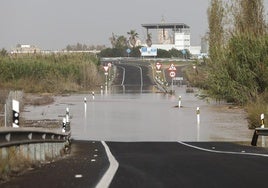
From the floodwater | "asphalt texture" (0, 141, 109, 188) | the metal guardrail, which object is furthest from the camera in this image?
the floodwater

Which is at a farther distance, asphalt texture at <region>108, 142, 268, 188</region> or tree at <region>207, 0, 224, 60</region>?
tree at <region>207, 0, 224, 60</region>

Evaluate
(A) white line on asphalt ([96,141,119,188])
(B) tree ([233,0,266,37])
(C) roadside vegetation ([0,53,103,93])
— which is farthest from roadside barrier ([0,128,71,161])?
(C) roadside vegetation ([0,53,103,93])

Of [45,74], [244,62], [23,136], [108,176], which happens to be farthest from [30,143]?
[45,74]

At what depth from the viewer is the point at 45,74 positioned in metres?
74.6

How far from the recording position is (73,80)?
7844cm

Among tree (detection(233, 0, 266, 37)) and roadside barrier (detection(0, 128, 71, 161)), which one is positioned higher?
tree (detection(233, 0, 266, 37))

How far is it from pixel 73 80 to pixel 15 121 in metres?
63.6

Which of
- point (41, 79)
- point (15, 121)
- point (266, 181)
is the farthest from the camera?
point (41, 79)

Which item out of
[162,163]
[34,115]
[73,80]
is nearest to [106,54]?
[73,80]

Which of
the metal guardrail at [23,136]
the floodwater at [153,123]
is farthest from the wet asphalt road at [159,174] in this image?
the floodwater at [153,123]

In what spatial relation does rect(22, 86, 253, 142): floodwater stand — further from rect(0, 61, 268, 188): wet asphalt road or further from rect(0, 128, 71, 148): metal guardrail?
rect(0, 61, 268, 188): wet asphalt road

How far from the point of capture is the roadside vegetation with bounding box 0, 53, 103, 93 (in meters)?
70.5

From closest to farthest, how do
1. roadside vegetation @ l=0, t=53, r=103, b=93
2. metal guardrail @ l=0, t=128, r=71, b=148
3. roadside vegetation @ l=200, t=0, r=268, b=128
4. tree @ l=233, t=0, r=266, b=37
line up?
metal guardrail @ l=0, t=128, r=71, b=148 → roadside vegetation @ l=200, t=0, r=268, b=128 → tree @ l=233, t=0, r=266, b=37 → roadside vegetation @ l=0, t=53, r=103, b=93

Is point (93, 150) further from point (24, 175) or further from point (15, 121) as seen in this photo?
point (24, 175)
